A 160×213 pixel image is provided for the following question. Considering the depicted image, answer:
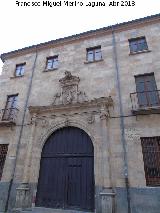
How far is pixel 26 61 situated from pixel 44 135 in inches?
249

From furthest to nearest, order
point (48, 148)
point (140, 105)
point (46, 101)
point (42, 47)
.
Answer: point (42, 47)
point (46, 101)
point (48, 148)
point (140, 105)

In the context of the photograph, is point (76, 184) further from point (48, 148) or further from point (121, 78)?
point (121, 78)

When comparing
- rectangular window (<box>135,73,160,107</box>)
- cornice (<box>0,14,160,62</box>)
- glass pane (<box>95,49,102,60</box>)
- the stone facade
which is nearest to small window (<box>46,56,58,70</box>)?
the stone facade

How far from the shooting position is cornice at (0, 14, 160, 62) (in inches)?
470

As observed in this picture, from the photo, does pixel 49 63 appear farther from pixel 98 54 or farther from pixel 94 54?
pixel 98 54

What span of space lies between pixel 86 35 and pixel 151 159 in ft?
28.8

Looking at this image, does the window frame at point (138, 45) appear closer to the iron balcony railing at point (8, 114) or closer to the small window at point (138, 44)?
the small window at point (138, 44)

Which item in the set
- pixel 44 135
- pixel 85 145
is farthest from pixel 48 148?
pixel 85 145

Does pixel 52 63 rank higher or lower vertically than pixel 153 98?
higher

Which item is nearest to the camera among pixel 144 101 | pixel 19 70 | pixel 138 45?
pixel 144 101

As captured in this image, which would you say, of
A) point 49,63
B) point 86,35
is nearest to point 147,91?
point 86,35

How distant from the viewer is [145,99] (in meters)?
9.70

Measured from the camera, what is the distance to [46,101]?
11.4m

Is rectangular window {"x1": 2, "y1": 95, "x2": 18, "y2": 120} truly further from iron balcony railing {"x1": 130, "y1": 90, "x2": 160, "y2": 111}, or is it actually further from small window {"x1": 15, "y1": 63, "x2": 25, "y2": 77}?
iron balcony railing {"x1": 130, "y1": 90, "x2": 160, "y2": 111}
